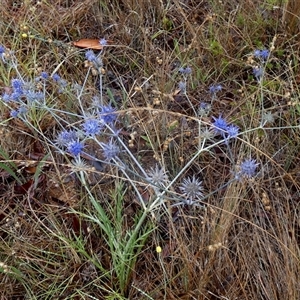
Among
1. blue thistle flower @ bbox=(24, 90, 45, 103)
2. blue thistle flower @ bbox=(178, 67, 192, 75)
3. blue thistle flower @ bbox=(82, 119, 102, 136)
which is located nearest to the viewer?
blue thistle flower @ bbox=(82, 119, 102, 136)

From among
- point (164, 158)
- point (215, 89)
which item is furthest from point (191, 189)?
point (215, 89)

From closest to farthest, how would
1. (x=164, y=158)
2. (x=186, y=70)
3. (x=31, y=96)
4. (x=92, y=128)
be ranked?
(x=92, y=128) < (x=31, y=96) < (x=164, y=158) < (x=186, y=70)

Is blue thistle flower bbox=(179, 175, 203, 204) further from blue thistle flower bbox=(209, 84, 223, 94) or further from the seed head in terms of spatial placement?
blue thistle flower bbox=(209, 84, 223, 94)

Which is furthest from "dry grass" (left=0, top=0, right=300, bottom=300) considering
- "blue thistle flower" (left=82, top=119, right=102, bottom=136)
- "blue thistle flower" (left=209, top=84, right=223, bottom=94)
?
"blue thistle flower" (left=82, top=119, right=102, bottom=136)

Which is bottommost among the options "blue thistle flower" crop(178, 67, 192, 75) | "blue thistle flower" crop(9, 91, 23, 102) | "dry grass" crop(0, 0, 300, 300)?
"dry grass" crop(0, 0, 300, 300)

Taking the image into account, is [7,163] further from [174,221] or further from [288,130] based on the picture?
[288,130]

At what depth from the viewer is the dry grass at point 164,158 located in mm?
1538

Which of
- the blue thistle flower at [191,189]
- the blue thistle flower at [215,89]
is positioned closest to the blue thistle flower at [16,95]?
the blue thistle flower at [191,189]

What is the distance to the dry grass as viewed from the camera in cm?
154

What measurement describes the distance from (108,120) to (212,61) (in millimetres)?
625

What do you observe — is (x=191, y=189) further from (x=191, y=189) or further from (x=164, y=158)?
(x=164, y=158)

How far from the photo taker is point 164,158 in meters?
1.78

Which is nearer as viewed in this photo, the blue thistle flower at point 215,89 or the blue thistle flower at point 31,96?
the blue thistle flower at point 31,96

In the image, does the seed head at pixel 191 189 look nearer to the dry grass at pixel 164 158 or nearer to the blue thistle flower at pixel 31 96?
the dry grass at pixel 164 158
